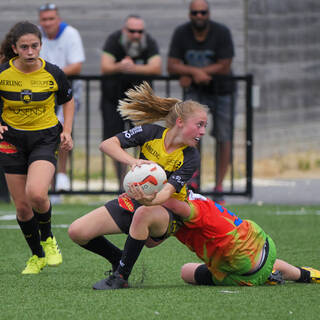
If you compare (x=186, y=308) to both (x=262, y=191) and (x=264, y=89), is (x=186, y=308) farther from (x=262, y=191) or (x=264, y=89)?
(x=264, y=89)

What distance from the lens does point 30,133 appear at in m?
6.78

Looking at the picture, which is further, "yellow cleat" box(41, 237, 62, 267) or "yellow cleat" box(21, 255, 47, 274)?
"yellow cleat" box(41, 237, 62, 267)

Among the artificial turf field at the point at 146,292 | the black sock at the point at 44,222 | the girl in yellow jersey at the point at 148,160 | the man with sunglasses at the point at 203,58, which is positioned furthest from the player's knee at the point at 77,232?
the man with sunglasses at the point at 203,58

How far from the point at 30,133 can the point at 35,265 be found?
0.93 m

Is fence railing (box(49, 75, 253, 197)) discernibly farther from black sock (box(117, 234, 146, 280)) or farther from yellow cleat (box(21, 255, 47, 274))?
black sock (box(117, 234, 146, 280))

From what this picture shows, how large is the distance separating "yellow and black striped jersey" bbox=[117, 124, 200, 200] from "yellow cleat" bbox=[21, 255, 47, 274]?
50.2 inches

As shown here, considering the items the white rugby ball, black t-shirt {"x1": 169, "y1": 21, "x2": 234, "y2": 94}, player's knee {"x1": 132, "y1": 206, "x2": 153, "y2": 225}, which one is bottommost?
player's knee {"x1": 132, "y1": 206, "x2": 153, "y2": 225}

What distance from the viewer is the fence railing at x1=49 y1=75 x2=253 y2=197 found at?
36.2 ft

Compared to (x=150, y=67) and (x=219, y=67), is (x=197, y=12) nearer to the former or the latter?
(x=219, y=67)

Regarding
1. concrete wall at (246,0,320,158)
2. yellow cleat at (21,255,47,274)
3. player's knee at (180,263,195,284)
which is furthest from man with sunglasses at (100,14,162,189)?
player's knee at (180,263,195,284)

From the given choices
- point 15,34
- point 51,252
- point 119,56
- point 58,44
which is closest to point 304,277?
point 51,252

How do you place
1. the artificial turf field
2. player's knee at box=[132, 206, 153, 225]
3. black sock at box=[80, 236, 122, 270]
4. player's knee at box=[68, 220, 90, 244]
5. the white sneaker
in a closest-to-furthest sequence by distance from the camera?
the artificial turf field → player's knee at box=[132, 206, 153, 225] → player's knee at box=[68, 220, 90, 244] → black sock at box=[80, 236, 122, 270] → the white sneaker

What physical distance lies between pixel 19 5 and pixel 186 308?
10604 millimetres

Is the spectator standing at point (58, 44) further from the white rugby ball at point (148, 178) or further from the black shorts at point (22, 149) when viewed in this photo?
the white rugby ball at point (148, 178)
